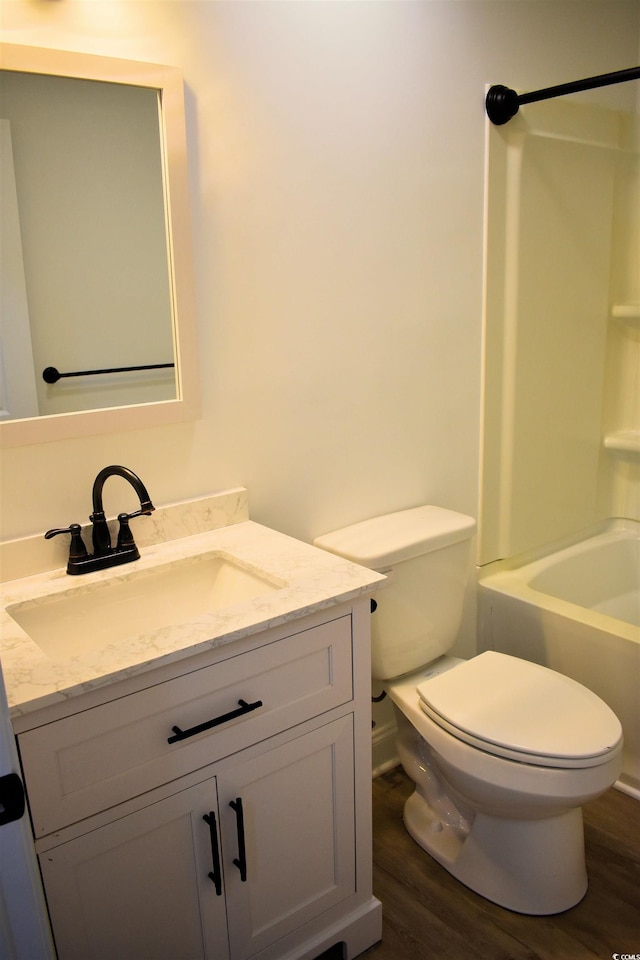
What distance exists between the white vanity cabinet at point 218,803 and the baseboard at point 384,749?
1.97 feet

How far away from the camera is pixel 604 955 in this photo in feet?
5.48

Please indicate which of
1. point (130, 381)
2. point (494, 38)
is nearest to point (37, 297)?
point (130, 381)

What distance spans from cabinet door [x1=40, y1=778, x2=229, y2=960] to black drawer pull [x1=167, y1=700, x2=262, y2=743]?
0.11 metres

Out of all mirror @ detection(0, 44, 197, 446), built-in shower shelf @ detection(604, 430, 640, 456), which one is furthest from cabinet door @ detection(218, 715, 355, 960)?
built-in shower shelf @ detection(604, 430, 640, 456)

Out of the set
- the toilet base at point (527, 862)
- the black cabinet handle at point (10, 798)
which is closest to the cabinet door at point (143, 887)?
the black cabinet handle at point (10, 798)

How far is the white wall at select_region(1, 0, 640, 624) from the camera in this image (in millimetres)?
1597

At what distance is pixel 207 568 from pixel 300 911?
721 mm

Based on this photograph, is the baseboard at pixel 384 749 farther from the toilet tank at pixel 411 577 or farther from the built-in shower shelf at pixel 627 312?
the built-in shower shelf at pixel 627 312

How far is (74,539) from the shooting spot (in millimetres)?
1543

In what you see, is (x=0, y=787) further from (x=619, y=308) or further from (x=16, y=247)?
(x=619, y=308)

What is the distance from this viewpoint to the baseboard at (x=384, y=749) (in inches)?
89.5

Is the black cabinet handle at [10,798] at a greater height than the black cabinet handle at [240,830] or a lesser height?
greater

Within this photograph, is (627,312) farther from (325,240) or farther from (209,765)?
(209,765)

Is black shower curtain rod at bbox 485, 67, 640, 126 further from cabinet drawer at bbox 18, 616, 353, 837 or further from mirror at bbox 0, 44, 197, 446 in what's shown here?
cabinet drawer at bbox 18, 616, 353, 837
